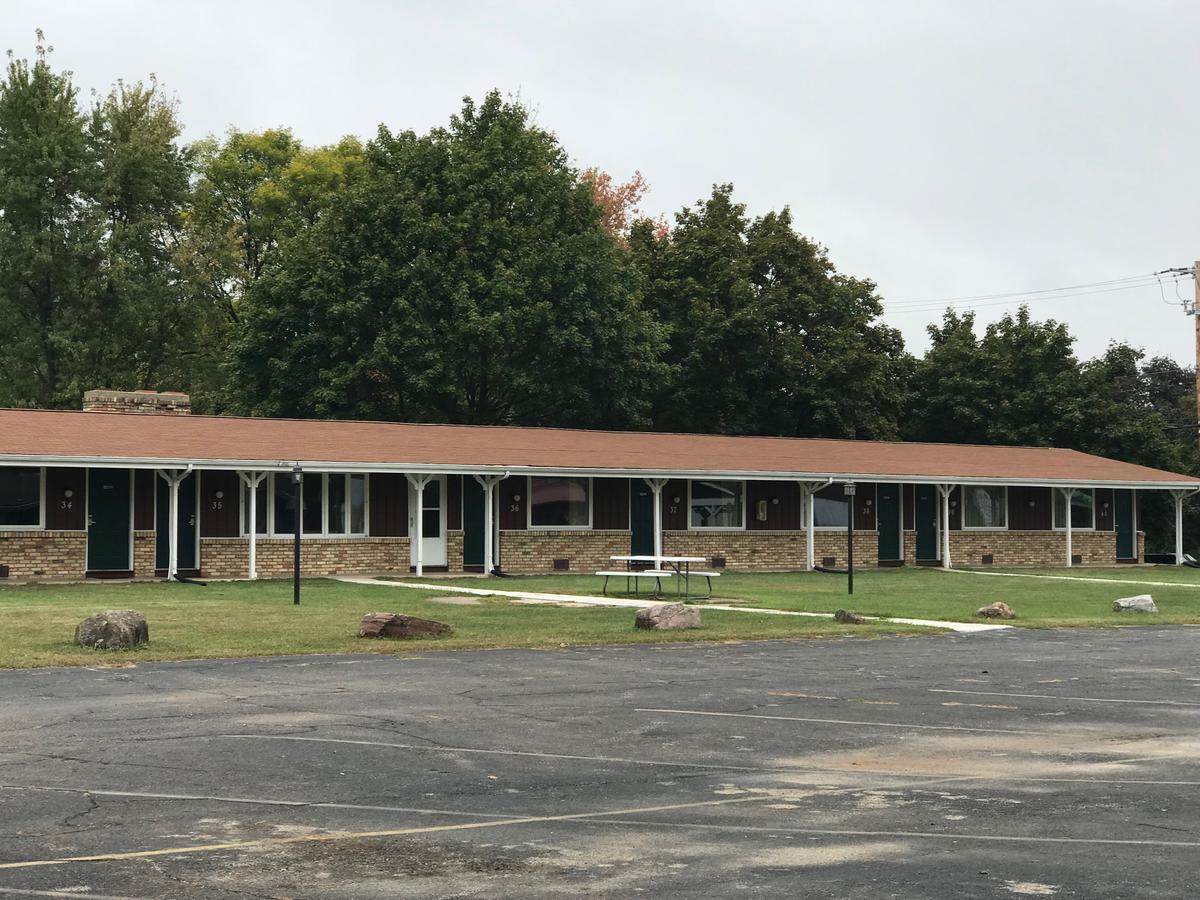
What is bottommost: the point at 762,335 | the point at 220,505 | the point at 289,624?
the point at 289,624

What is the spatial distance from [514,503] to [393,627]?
17.4m

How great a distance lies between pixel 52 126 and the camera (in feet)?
178

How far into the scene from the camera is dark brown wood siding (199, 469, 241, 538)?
32.9 m

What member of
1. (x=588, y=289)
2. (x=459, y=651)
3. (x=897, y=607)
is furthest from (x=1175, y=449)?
(x=459, y=651)

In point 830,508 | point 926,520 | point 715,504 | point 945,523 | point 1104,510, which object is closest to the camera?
point 715,504

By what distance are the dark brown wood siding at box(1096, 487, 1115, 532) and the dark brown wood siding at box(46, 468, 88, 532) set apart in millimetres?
29576

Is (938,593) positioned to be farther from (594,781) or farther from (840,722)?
(594,781)

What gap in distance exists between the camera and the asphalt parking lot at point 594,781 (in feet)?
24.0

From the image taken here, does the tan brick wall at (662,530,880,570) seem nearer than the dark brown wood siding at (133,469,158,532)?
No

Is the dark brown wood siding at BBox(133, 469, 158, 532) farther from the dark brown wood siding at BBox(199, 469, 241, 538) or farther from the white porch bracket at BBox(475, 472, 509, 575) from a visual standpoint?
the white porch bracket at BBox(475, 472, 509, 575)

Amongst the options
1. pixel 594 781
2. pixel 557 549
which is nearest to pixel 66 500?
pixel 557 549

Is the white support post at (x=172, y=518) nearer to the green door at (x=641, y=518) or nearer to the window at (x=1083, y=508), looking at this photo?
the green door at (x=641, y=518)

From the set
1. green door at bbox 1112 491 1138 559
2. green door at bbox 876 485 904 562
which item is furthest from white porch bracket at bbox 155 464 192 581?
green door at bbox 1112 491 1138 559

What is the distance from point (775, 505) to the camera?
40.4 m
